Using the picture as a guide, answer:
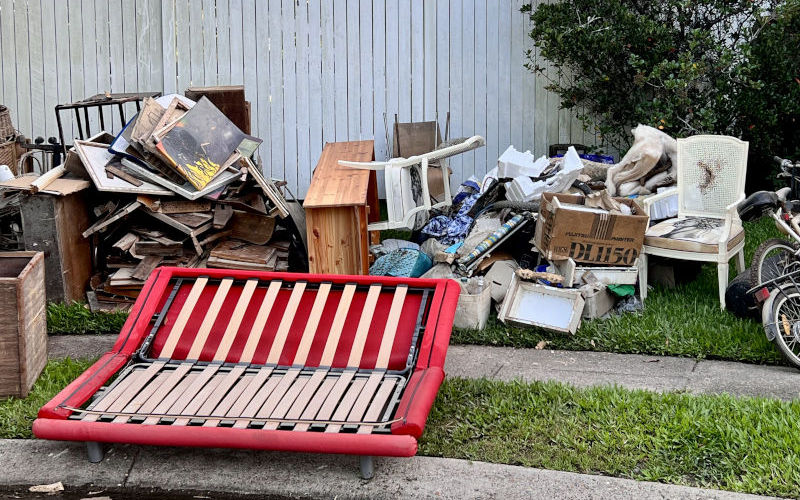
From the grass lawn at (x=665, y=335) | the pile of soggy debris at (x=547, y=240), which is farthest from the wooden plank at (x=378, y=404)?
the pile of soggy debris at (x=547, y=240)

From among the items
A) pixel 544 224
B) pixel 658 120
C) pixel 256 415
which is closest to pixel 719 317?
→ pixel 544 224

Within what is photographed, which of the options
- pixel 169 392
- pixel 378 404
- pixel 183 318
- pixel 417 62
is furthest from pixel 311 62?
pixel 378 404

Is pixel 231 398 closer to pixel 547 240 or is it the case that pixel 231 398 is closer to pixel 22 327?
pixel 22 327

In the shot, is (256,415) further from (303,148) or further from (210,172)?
(303,148)

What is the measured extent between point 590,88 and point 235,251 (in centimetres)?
430

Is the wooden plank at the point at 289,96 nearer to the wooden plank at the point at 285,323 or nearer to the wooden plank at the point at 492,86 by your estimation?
the wooden plank at the point at 492,86

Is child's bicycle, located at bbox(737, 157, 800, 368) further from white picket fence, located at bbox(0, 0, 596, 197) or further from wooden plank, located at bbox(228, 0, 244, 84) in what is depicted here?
wooden plank, located at bbox(228, 0, 244, 84)

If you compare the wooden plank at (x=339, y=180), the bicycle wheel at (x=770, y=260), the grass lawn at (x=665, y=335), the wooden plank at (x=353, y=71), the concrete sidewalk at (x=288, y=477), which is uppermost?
the wooden plank at (x=353, y=71)

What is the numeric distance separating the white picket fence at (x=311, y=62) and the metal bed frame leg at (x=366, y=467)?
610cm

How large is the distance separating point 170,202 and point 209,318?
5.85 ft

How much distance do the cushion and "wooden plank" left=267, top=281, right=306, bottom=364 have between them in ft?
9.11

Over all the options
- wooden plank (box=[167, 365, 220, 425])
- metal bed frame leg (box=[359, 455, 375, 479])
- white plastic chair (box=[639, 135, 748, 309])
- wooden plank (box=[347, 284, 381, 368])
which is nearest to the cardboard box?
white plastic chair (box=[639, 135, 748, 309])

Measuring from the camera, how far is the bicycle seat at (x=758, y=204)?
20.7 ft

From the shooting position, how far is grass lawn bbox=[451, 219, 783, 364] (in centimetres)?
606
